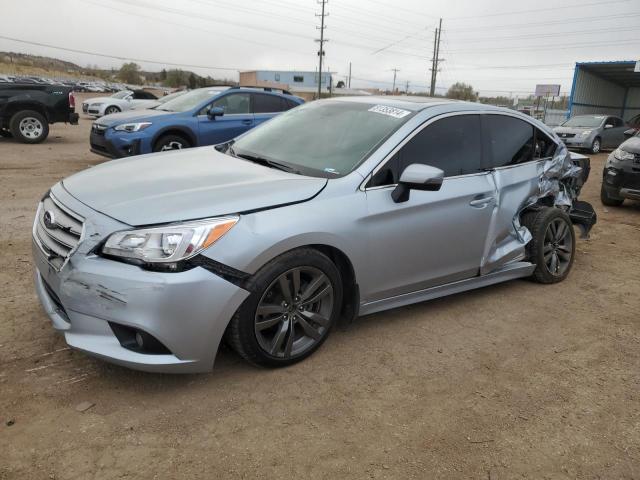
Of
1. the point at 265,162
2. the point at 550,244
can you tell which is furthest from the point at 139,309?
the point at 550,244

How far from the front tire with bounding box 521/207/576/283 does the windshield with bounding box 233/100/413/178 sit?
1701 mm

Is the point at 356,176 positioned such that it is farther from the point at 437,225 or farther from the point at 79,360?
the point at 79,360

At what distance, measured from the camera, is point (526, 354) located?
11.7ft

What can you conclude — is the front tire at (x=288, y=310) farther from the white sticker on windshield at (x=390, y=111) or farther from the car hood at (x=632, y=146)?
the car hood at (x=632, y=146)

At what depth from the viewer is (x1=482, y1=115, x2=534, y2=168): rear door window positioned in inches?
166

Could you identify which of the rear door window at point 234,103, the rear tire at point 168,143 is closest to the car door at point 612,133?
the rear door window at point 234,103

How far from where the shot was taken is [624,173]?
314 inches

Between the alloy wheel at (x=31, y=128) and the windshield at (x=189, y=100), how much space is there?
179 inches

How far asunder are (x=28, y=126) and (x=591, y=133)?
16.8 meters

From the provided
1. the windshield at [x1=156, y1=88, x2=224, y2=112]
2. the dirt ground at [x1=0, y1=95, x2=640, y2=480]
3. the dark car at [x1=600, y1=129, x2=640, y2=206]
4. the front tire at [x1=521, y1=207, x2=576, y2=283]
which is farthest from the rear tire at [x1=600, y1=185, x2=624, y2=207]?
the windshield at [x1=156, y1=88, x2=224, y2=112]

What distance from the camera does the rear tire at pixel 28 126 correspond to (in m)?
12.2

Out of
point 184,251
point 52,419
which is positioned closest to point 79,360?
point 52,419

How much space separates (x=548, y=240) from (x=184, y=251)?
3.47 m

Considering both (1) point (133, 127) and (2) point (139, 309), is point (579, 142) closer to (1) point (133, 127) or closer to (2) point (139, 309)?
(1) point (133, 127)
